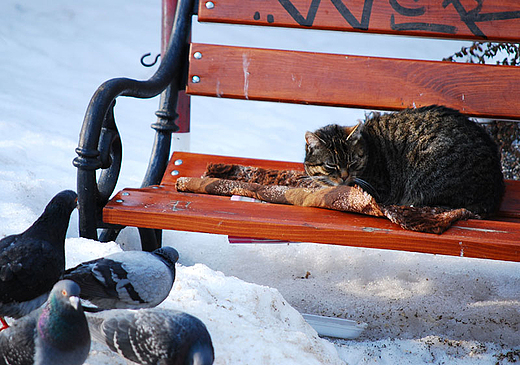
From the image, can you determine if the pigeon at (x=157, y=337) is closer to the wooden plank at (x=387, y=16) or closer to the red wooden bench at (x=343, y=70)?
the red wooden bench at (x=343, y=70)

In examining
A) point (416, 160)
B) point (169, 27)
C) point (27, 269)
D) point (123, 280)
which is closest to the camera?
point (27, 269)

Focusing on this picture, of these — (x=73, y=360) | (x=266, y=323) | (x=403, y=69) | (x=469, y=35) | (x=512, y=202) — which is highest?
(x=469, y=35)

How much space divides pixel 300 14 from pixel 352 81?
Result: 16.4 inches

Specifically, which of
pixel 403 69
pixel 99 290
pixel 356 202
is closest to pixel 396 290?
pixel 356 202

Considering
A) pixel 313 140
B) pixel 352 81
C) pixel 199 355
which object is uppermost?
pixel 352 81

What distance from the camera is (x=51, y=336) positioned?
1.01 meters

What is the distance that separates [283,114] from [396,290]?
433cm

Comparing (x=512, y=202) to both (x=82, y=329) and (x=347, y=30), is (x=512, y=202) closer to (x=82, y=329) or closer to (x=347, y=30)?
(x=347, y=30)

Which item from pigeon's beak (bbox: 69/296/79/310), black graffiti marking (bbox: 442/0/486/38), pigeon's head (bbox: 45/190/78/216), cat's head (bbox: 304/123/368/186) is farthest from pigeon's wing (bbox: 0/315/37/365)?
black graffiti marking (bbox: 442/0/486/38)

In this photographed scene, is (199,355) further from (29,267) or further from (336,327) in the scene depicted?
(336,327)

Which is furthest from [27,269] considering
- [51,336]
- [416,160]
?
[416,160]

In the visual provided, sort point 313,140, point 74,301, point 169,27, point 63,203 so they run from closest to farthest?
1. point 74,301
2. point 63,203
3. point 313,140
4. point 169,27

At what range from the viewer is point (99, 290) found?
52.5 inches

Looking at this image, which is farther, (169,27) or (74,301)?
(169,27)
